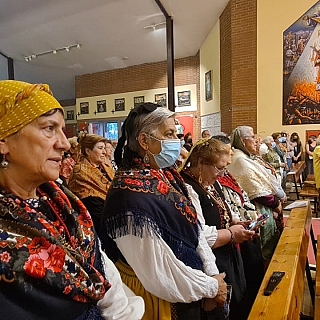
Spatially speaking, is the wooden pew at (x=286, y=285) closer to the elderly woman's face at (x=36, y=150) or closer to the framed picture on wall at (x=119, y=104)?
the elderly woman's face at (x=36, y=150)

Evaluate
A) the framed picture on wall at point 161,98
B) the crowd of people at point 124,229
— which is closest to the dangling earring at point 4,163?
the crowd of people at point 124,229

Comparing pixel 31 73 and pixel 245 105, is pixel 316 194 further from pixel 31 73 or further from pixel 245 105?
pixel 31 73

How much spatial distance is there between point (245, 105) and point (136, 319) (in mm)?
7480

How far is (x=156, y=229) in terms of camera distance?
1.25 metres

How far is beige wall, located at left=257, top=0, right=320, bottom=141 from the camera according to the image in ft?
25.2

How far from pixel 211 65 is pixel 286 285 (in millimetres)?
8670

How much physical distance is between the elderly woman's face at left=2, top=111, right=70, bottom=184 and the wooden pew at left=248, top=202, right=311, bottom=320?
0.93 meters

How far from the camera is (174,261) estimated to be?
4.09 feet

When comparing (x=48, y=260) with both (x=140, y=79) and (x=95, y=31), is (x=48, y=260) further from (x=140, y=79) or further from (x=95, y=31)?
(x=140, y=79)

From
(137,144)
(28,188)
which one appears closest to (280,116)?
(137,144)

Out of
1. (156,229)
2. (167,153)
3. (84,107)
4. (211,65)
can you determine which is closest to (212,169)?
(167,153)

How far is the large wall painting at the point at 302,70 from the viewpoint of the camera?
24.8 feet

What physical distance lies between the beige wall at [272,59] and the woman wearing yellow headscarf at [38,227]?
7.59 meters

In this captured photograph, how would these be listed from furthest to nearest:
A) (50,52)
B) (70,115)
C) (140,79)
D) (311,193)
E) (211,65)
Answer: (70,115), (140,79), (50,52), (211,65), (311,193)
